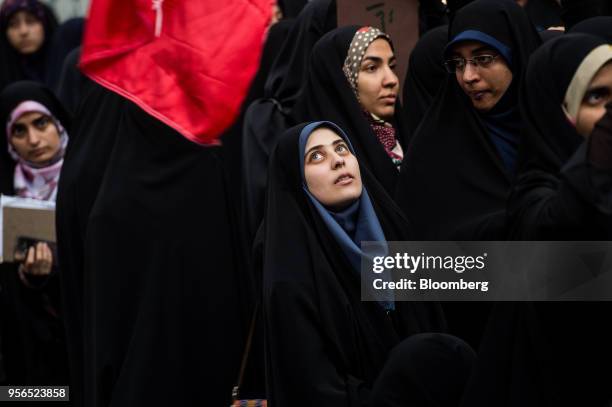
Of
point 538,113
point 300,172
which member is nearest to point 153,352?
point 300,172

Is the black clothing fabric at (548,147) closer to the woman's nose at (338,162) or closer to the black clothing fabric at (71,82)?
the woman's nose at (338,162)

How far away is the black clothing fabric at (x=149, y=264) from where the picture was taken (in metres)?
5.73

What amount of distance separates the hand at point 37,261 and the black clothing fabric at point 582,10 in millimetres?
2632

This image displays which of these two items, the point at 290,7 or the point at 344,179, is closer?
the point at 344,179

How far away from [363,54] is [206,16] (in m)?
0.71

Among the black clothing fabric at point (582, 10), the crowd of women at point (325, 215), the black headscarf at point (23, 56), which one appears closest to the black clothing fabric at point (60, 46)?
the black headscarf at point (23, 56)

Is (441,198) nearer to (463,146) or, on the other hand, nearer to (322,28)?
(463,146)

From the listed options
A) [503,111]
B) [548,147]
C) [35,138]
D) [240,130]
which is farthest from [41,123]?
[548,147]

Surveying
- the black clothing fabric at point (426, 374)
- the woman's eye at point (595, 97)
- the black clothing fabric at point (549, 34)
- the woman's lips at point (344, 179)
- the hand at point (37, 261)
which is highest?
the black clothing fabric at point (549, 34)

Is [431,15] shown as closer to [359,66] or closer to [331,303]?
[359,66]

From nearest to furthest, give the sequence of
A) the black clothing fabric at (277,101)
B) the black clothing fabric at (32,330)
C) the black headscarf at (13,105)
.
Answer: the black clothing fabric at (277,101), the black clothing fabric at (32,330), the black headscarf at (13,105)

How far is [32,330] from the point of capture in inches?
266

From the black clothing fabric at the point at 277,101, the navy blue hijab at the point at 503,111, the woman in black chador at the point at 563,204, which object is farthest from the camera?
the black clothing fabric at the point at 277,101

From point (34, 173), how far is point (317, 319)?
2902mm
